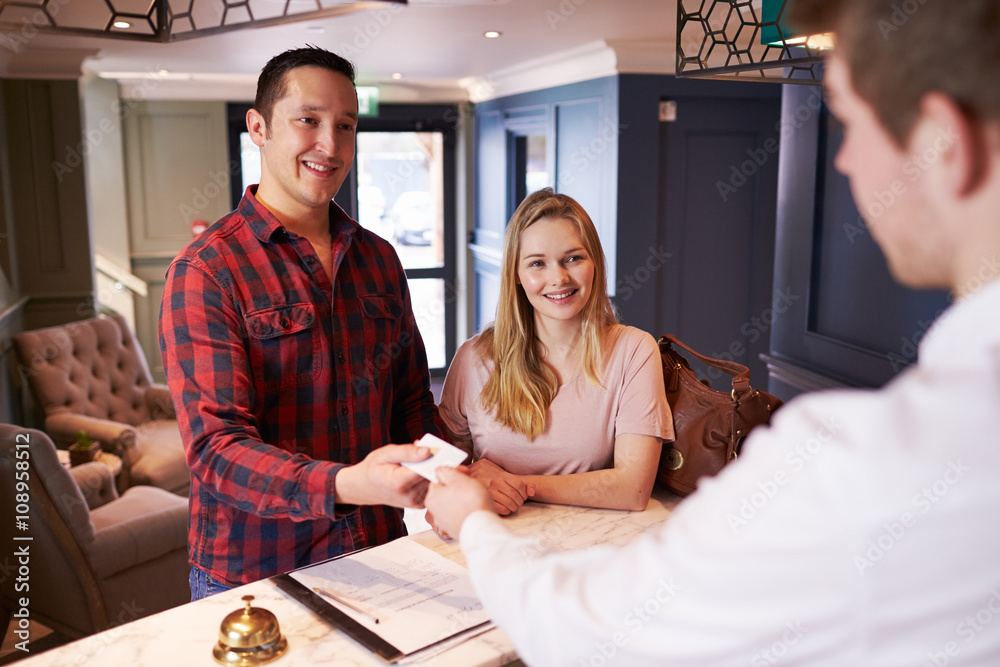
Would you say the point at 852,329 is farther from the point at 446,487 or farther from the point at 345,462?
the point at 446,487

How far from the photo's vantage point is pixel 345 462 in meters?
1.66

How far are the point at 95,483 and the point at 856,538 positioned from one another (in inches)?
133

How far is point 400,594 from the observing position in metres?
1.34

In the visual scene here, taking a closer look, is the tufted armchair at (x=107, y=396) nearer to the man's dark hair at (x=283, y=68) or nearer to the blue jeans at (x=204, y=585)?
the blue jeans at (x=204, y=585)

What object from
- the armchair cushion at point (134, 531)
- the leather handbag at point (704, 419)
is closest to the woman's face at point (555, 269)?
the leather handbag at point (704, 419)

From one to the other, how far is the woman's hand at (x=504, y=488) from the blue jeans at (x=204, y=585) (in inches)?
21.5

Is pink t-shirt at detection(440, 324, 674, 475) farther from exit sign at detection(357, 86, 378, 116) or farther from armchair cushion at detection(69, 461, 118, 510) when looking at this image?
exit sign at detection(357, 86, 378, 116)

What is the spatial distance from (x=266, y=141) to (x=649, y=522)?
1.13 meters

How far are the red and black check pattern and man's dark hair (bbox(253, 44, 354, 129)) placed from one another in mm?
224

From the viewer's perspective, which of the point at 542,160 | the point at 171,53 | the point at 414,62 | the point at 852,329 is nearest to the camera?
the point at 852,329

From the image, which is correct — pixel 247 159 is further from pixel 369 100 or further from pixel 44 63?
pixel 44 63

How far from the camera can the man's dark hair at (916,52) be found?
597mm

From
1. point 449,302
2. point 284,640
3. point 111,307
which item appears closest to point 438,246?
point 449,302

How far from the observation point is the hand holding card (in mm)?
1229
